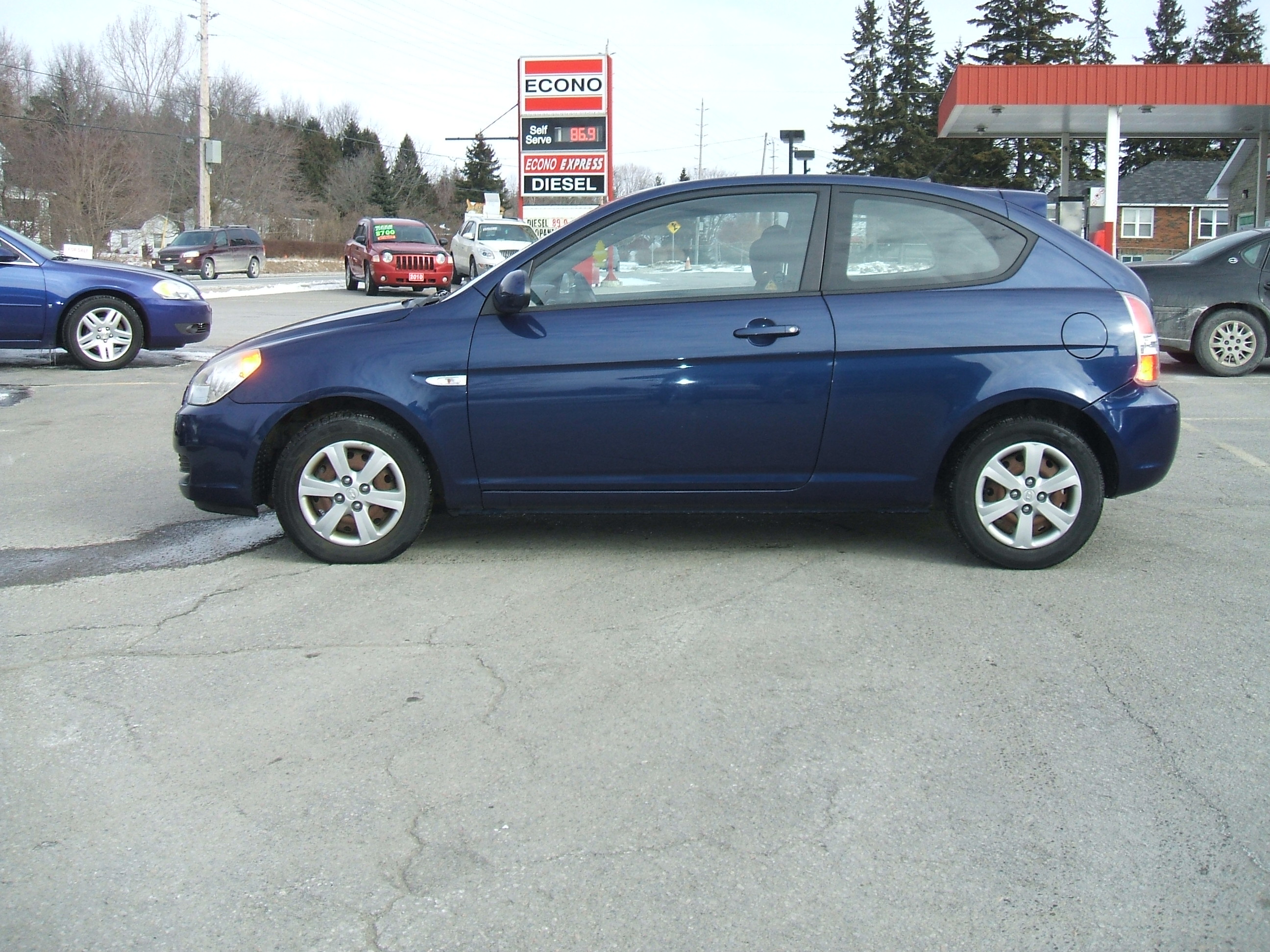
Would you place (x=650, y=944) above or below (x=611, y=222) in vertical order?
below

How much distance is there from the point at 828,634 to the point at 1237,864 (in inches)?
70.6

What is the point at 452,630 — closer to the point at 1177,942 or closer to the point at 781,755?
the point at 781,755

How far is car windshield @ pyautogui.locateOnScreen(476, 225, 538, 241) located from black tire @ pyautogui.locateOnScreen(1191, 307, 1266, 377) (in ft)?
62.2

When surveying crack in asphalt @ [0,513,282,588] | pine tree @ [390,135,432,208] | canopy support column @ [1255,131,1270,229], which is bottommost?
crack in asphalt @ [0,513,282,588]

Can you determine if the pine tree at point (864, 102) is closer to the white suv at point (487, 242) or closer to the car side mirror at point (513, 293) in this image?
the white suv at point (487, 242)

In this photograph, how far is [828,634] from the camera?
4.50m

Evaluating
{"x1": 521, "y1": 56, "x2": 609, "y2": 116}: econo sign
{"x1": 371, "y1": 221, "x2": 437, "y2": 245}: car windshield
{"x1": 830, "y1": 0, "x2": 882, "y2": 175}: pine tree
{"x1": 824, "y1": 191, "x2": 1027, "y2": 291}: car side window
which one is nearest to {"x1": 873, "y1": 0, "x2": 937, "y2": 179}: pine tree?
{"x1": 830, "y1": 0, "x2": 882, "y2": 175}: pine tree

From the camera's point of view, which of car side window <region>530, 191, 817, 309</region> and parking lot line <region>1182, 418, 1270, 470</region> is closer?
car side window <region>530, 191, 817, 309</region>

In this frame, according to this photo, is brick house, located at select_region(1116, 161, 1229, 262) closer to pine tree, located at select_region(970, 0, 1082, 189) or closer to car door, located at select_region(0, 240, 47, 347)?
pine tree, located at select_region(970, 0, 1082, 189)

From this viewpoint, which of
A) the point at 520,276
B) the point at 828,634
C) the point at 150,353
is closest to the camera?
the point at 828,634

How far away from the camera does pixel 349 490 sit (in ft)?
17.6

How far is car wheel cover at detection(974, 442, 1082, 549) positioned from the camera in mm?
5199

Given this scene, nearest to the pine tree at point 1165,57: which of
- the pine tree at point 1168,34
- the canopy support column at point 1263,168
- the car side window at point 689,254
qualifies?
the pine tree at point 1168,34

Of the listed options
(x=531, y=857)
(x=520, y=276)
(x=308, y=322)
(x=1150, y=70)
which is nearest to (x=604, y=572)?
(x=520, y=276)
